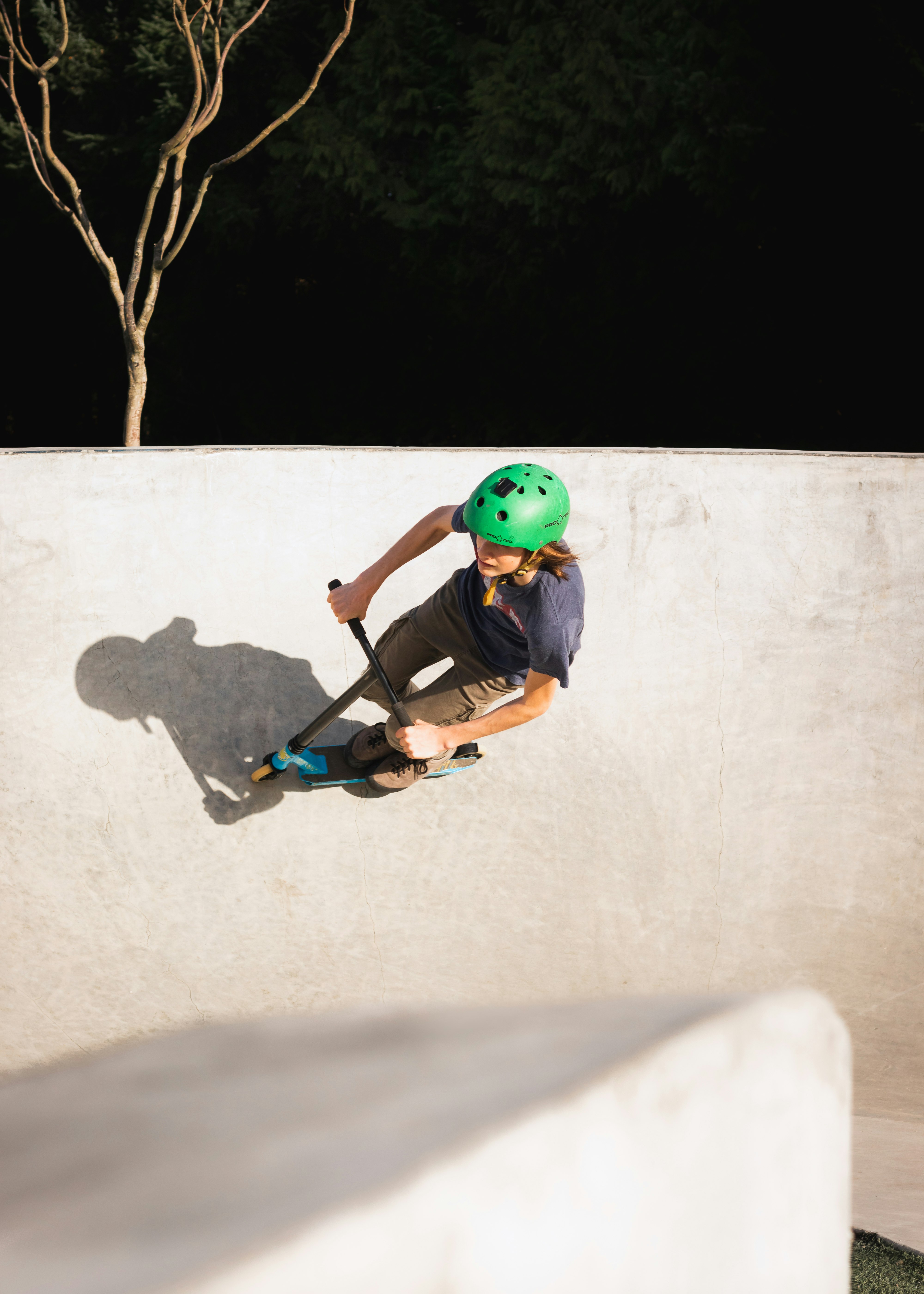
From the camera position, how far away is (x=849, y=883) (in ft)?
15.9

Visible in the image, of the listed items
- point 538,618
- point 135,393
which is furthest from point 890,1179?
point 135,393

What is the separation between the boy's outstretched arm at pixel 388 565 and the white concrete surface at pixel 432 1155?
2721mm

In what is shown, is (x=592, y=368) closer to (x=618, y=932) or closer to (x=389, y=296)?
(x=389, y=296)

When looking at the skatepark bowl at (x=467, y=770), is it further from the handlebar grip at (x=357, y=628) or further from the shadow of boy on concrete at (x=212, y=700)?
the handlebar grip at (x=357, y=628)

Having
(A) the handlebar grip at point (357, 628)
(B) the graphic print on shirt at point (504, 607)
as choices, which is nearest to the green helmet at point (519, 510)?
(B) the graphic print on shirt at point (504, 607)

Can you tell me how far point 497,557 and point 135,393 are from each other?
19.9ft

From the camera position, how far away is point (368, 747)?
14.1 ft

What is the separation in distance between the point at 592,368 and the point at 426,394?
3.74 metres

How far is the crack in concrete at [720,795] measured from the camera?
4750mm

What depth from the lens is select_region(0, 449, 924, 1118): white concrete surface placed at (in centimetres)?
445

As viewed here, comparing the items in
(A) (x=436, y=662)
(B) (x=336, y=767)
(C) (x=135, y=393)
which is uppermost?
(C) (x=135, y=393)

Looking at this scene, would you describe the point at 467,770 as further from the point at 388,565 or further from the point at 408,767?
the point at 388,565

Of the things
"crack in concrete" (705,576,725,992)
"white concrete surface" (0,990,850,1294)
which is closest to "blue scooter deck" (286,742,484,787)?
"crack in concrete" (705,576,725,992)

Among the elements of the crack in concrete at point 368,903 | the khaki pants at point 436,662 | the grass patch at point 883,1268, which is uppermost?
the khaki pants at point 436,662
